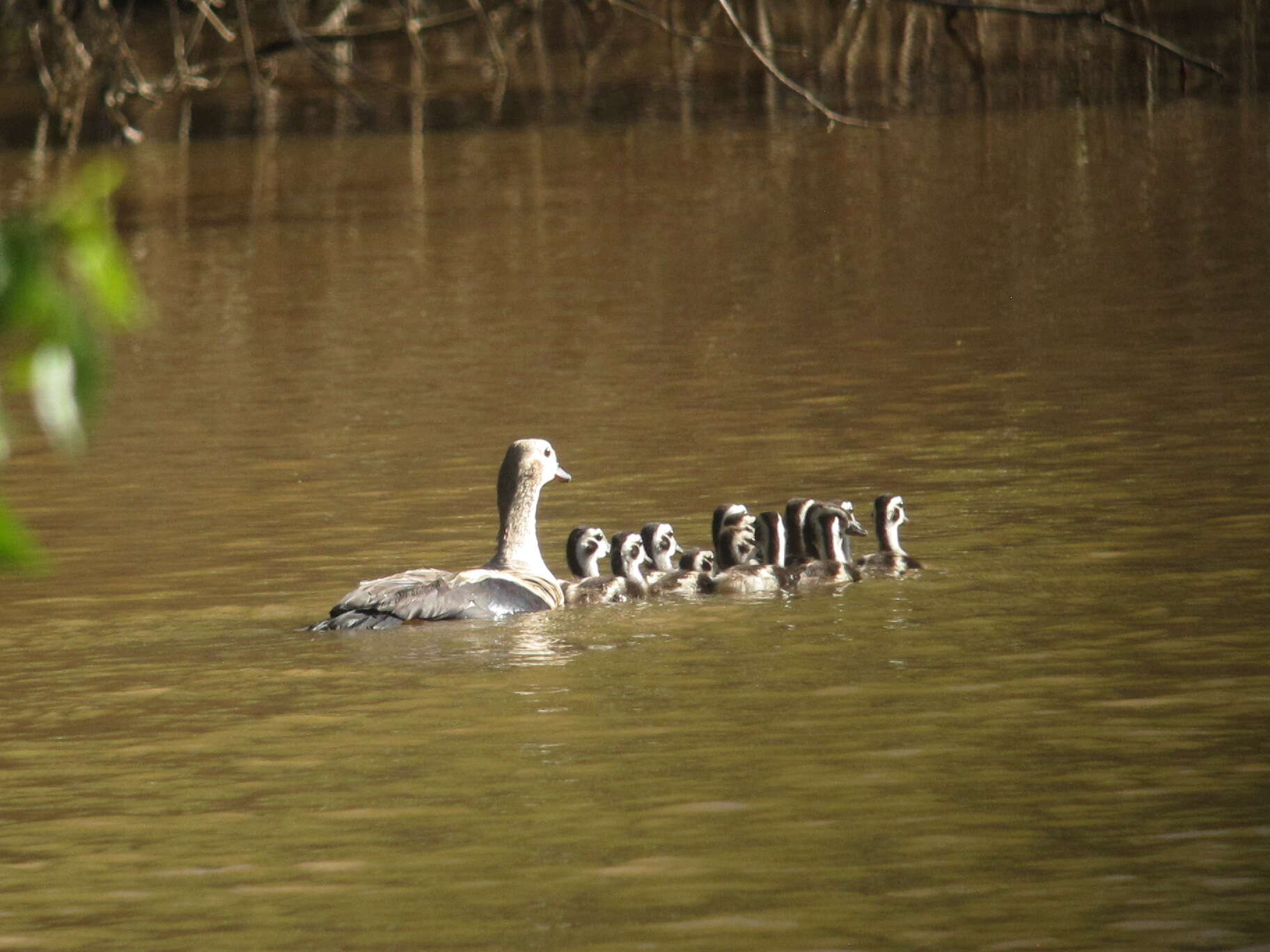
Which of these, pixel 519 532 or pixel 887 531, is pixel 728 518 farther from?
pixel 519 532

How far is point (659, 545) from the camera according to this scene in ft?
24.1

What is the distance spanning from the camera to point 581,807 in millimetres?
4910

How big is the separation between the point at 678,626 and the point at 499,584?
22.4 inches

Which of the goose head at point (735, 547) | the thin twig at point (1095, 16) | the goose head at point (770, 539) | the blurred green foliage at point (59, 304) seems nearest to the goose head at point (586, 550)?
the goose head at point (735, 547)

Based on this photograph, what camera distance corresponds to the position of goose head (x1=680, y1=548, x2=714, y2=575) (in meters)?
7.36

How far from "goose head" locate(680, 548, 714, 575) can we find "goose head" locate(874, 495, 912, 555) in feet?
1.74

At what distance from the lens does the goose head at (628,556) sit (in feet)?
23.3

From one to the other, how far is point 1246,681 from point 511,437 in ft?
16.3

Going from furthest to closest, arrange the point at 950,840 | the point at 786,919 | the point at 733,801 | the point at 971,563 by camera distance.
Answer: the point at 971,563 → the point at 733,801 → the point at 950,840 → the point at 786,919

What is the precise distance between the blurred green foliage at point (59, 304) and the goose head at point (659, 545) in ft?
19.9

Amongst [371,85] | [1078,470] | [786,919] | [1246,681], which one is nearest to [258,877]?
[786,919]

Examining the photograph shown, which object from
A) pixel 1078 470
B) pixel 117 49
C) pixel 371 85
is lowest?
pixel 1078 470

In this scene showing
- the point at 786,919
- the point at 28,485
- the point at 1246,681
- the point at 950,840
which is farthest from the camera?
the point at 28,485

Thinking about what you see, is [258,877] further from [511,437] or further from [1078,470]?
[511,437]
